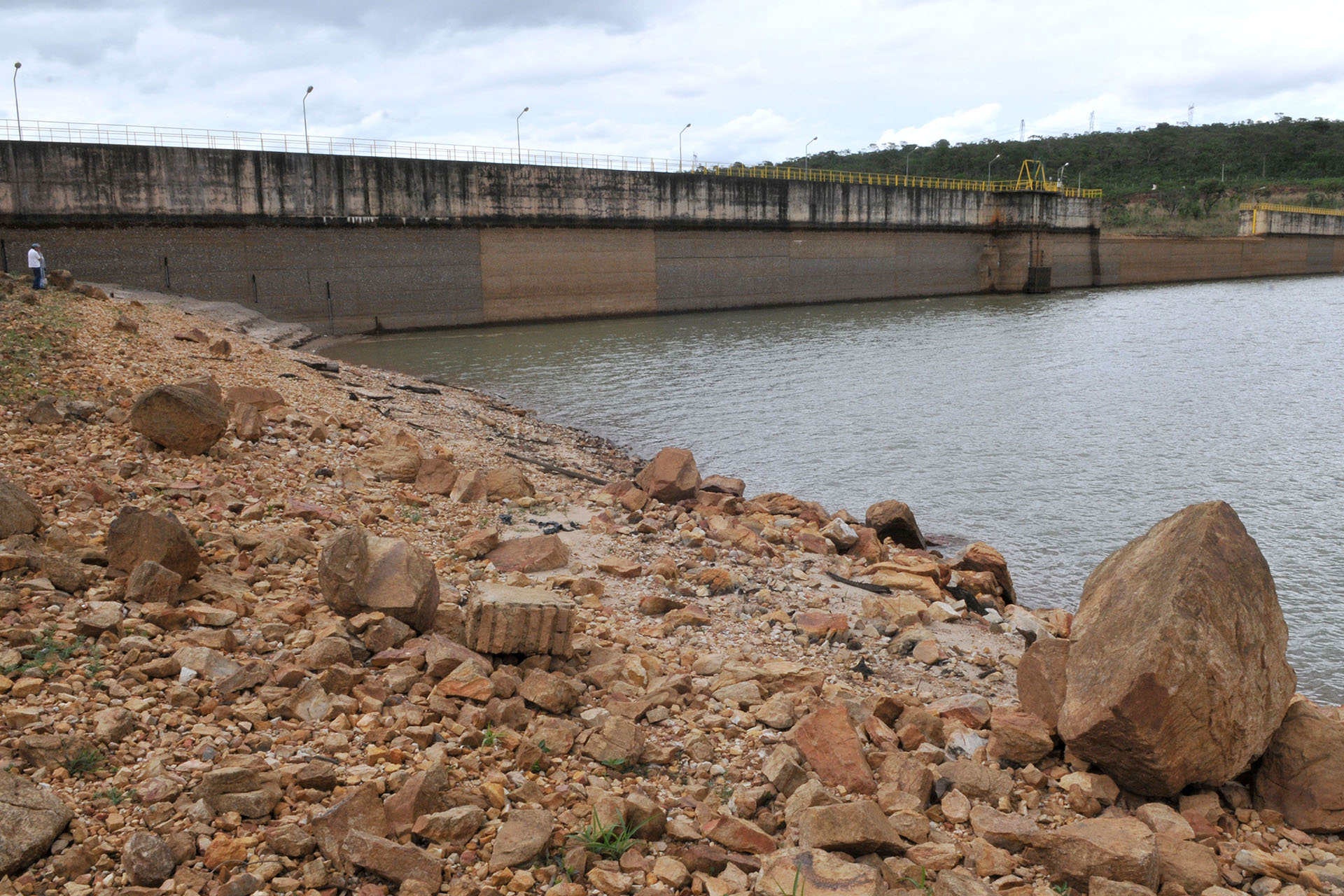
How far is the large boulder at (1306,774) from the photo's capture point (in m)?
4.59

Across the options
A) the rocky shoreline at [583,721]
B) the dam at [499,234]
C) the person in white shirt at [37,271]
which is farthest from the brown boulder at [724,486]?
the dam at [499,234]

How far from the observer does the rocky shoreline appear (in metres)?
3.60

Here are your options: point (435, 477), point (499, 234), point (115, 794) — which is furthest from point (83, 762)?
point (499, 234)

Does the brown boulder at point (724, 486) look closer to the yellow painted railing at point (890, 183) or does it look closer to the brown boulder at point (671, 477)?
the brown boulder at point (671, 477)

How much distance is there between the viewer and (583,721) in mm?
4719

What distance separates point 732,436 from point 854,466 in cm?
270

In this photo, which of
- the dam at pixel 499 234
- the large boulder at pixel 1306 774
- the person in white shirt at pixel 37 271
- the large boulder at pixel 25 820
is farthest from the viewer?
the dam at pixel 499 234

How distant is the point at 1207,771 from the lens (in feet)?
15.1

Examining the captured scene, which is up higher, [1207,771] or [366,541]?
[366,541]

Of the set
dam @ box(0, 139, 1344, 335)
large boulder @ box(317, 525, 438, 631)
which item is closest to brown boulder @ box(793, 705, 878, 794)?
large boulder @ box(317, 525, 438, 631)

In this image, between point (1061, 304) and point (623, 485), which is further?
point (1061, 304)

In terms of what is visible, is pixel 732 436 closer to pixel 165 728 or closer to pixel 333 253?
pixel 165 728

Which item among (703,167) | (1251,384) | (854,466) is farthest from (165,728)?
(703,167)

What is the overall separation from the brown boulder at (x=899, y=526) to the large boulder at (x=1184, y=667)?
5063 mm
